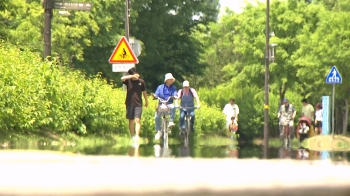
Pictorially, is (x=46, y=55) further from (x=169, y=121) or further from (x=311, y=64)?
(x=311, y=64)

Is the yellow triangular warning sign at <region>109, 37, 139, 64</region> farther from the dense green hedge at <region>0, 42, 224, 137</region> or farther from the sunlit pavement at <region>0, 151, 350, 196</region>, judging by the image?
the sunlit pavement at <region>0, 151, 350, 196</region>

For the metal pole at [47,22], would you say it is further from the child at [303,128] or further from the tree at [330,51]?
the tree at [330,51]

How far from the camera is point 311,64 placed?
157 ft

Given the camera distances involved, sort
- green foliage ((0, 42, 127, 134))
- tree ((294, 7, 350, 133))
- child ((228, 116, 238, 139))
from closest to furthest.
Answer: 1. green foliage ((0, 42, 127, 134))
2. child ((228, 116, 238, 139))
3. tree ((294, 7, 350, 133))

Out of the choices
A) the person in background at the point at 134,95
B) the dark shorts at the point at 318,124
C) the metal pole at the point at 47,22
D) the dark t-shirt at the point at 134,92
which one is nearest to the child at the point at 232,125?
the dark shorts at the point at 318,124

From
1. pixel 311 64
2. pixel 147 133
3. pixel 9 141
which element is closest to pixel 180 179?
pixel 9 141

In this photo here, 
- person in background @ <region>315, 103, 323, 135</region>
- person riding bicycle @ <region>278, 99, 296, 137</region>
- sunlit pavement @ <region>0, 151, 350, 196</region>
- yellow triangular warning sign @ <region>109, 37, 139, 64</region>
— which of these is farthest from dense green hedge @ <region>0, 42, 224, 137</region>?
sunlit pavement @ <region>0, 151, 350, 196</region>

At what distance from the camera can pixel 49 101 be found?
1761 cm

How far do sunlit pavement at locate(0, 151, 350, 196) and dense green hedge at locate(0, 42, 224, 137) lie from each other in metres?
13.6

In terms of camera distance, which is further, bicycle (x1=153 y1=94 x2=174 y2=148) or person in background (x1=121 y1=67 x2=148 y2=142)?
person in background (x1=121 y1=67 x2=148 y2=142)

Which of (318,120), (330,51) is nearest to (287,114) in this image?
(318,120)

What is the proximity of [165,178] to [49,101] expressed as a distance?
1649 centimetres

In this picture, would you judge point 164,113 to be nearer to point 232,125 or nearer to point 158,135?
point 158,135

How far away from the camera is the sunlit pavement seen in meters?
1.19
